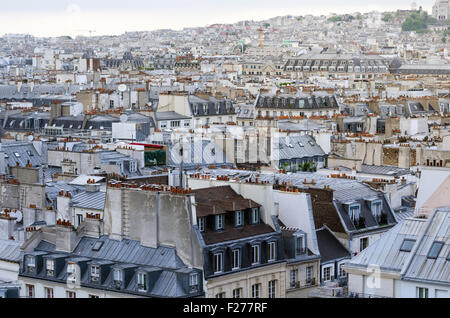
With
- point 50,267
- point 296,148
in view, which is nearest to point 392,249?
point 50,267

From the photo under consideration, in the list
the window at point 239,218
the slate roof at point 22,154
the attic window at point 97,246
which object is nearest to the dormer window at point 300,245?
the window at point 239,218

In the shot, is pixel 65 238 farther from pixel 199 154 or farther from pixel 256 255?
pixel 199 154

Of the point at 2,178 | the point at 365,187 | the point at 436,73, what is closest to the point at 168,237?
the point at 365,187

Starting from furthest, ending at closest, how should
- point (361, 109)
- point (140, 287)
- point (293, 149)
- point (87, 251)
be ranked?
point (361, 109)
point (293, 149)
point (87, 251)
point (140, 287)

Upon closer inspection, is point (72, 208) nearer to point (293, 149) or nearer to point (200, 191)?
point (200, 191)

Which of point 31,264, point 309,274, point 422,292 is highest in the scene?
point 422,292

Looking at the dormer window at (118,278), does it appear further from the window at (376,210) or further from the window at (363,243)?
the window at (376,210)
